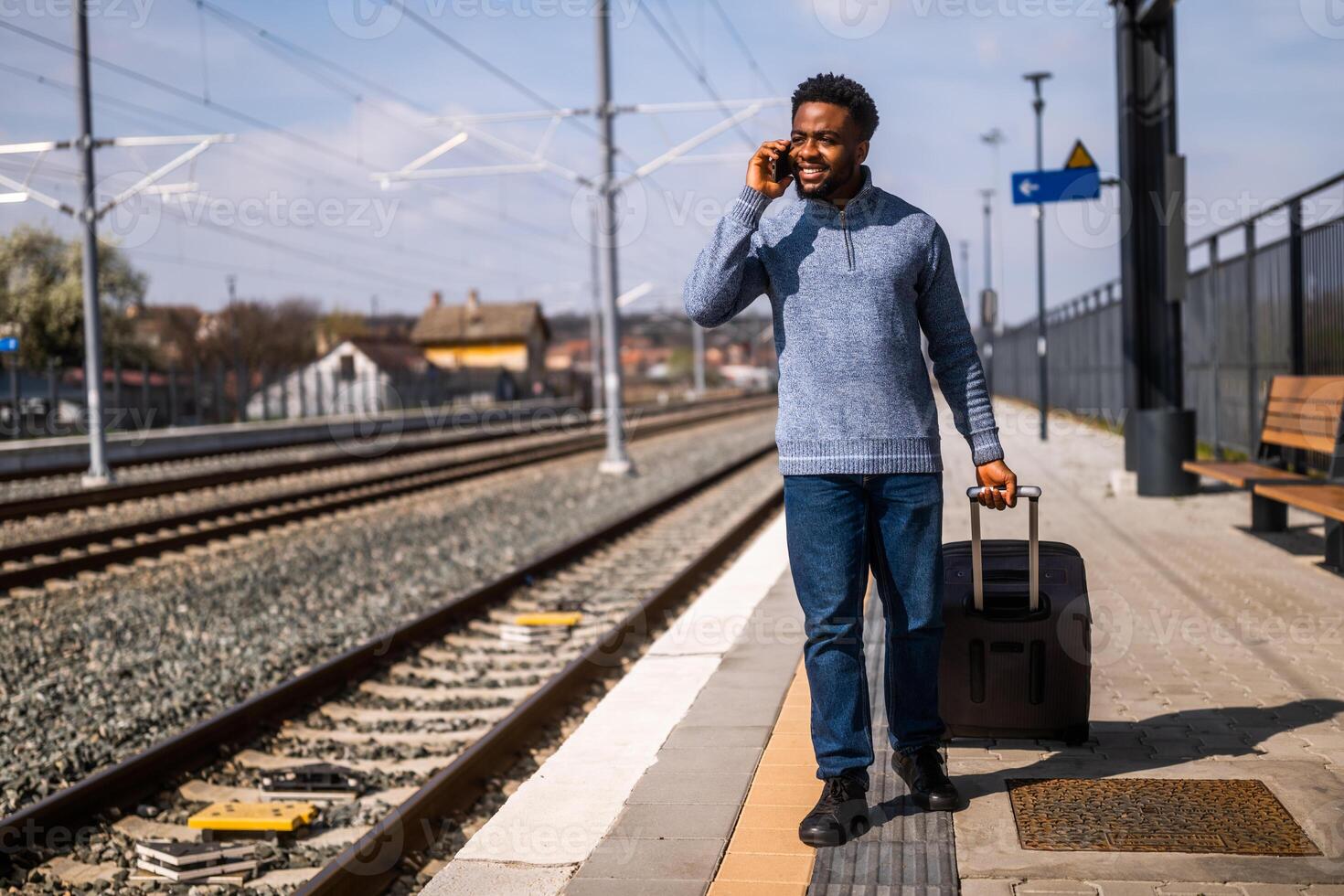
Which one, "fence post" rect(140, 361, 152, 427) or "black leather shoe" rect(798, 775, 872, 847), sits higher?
"fence post" rect(140, 361, 152, 427)

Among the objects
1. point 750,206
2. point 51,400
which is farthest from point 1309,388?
point 51,400

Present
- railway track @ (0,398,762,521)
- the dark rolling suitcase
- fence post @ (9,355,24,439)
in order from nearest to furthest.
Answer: the dark rolling suitcase → railway track @ (0,398,762,521) → fence post @ (9,355,24,439)

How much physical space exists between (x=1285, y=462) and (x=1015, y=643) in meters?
7.12

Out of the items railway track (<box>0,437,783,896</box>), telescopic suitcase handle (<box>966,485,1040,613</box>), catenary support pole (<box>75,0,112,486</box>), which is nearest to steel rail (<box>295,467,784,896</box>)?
railway track (<box>0,437,783,896</box>)

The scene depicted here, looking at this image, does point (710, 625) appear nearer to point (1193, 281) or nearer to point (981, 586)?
point (981, 586)

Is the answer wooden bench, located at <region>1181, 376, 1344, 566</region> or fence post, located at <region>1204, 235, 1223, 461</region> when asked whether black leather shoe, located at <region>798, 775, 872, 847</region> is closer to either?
wooden bench, located at <region>1181, 376, 1344, 566</region>

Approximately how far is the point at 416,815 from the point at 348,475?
16.9 metres

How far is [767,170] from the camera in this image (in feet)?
11.5

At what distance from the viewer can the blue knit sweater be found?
11.6ft

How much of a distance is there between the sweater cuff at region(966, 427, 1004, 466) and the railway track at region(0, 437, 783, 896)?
2.24 m

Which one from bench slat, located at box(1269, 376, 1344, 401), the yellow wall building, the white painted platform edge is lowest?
the white painted platform edge

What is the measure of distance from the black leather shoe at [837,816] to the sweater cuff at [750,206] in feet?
4.86

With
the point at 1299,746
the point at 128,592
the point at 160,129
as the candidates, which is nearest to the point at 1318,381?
the point at 1299,746

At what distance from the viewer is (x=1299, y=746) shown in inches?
170
